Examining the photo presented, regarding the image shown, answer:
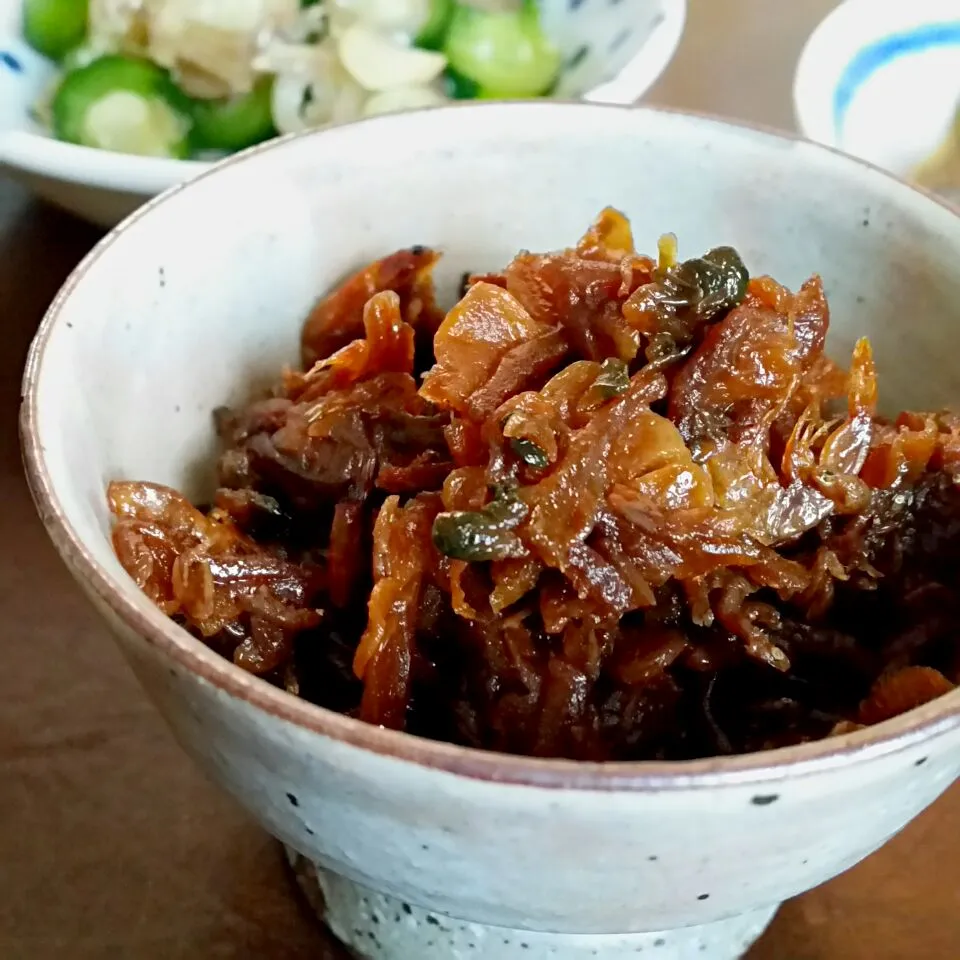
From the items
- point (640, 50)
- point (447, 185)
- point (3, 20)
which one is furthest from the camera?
point (3, 20)

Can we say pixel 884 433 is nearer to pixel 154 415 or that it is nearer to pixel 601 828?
pixel 601 828

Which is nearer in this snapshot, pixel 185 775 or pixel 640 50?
pixel 185 775

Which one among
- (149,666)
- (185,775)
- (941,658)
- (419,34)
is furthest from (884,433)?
(419,34)

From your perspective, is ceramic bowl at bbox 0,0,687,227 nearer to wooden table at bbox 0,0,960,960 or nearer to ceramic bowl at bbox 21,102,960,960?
ceramic bowl at bbox 21,102,960,960

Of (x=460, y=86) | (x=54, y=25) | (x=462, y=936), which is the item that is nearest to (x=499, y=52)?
(x=460, y=86)

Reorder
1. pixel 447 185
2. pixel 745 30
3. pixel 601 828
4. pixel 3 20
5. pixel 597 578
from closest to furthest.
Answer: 1. pixel 601 828
2. pixel 597 578
3. pixel 447 185
4. pixel 3 20
5. pixel 745 30

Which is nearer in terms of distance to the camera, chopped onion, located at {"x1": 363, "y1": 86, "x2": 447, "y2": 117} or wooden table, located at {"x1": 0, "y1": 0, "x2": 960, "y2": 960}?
wooden table, located at {"x1": 0, "y1": 0, "x2": 960, "y2": 960}

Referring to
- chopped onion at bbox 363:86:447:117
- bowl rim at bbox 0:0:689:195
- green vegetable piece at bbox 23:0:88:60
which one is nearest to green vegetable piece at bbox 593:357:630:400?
bowl rim at bbox 0:0:689:195

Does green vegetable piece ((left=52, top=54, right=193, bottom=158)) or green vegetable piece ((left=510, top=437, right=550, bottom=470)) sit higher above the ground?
green vegetable piece ((left=510, top=437, right=550, bottom=470))
